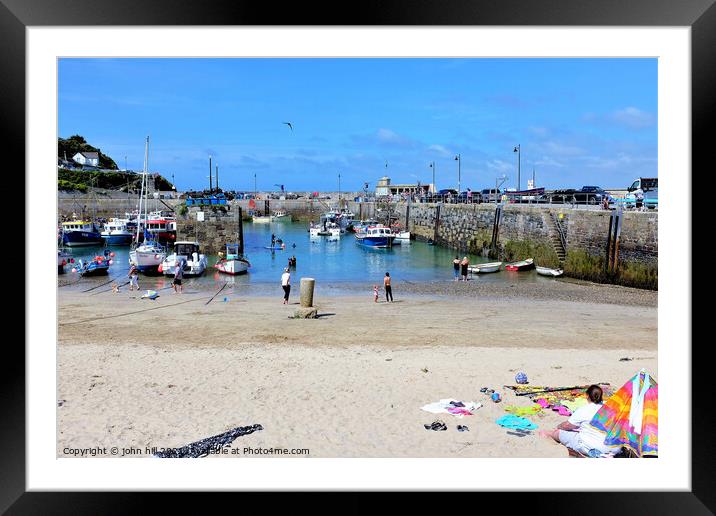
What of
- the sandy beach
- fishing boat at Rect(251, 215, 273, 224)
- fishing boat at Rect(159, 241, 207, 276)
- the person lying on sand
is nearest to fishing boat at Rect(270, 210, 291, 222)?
fishing boat at Rect(251, 215, 273, 224)

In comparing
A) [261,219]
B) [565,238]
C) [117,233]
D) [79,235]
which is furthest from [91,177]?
[565,238]

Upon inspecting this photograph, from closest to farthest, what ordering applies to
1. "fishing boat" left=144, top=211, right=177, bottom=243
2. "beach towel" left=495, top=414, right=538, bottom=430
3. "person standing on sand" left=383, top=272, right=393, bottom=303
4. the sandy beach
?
1. the sandy beach
2. "beach towel" left=495, top=414, right=538, bottom=430
3. "person standing on sand" left=383, top=272, right=393, bottom=303
4. "fishing boat" left=144, top=211, right=177, bottom=243

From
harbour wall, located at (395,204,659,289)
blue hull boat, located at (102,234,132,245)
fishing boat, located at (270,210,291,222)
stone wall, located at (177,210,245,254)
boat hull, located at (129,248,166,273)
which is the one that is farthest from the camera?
fishing boat, located at (270,210,291,222)

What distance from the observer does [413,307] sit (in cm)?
1407

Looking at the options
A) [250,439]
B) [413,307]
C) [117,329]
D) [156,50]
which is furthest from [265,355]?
[413,307]

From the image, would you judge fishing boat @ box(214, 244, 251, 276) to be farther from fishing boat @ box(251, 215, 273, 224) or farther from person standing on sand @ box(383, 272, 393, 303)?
fishing boat @ box(251, 215, 273, 224)

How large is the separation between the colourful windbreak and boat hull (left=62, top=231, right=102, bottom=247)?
106 ft

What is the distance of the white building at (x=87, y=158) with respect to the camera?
150 ft

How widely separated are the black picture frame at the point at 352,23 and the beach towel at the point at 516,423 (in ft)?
4.51

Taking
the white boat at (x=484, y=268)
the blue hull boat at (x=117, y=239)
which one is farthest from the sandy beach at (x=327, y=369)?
the blue hull boat at (x=117, y=239)

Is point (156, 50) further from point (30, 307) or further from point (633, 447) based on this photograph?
point (633, 447)

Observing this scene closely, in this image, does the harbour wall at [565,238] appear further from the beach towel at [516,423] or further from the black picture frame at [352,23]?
the black picture frame at [352,23]

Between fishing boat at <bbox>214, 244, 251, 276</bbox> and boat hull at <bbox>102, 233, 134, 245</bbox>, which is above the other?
boat hull at <bbox>102, 233, 134, 245</bbox>

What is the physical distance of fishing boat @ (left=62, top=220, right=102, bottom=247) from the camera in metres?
32.3
